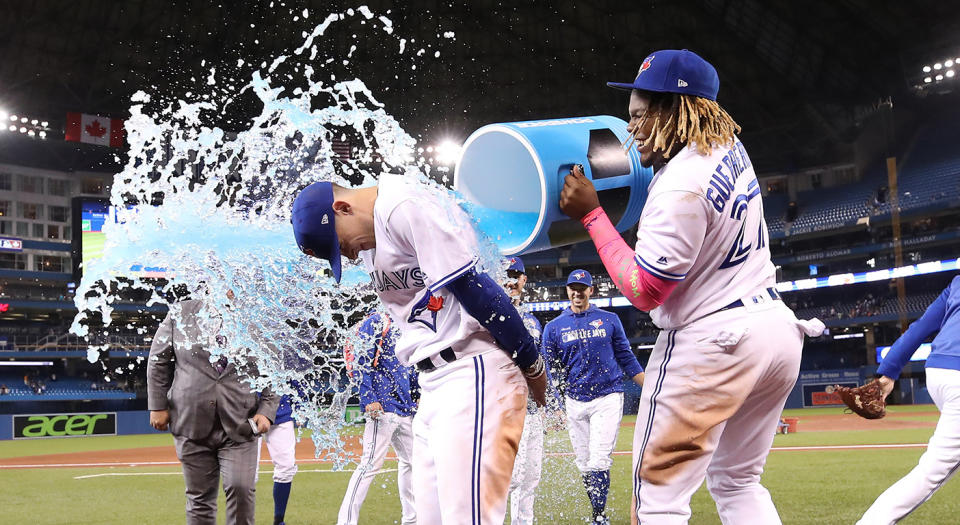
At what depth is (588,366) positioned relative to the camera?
8.63 metres

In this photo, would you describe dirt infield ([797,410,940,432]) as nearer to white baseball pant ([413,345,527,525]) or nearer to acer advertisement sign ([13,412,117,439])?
white baseball pant ([413,345,527,525])

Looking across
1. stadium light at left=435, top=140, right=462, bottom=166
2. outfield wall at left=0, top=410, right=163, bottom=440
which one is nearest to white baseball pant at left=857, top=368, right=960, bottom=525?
outfield wall at left=0, top=410, right=163, bottom=440

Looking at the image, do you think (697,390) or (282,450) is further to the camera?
(282,450)

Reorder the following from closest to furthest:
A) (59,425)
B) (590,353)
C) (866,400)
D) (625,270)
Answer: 1. (625,270)
2. (866,400)
3. (590,353)
4. (59,425)

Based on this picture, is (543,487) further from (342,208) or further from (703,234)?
(703,234)

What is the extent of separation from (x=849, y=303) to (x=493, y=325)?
156 feet

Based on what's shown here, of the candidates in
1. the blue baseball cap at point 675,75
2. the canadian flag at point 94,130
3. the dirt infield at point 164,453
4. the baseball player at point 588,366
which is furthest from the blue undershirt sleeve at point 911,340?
the canadian flag at point 94,130

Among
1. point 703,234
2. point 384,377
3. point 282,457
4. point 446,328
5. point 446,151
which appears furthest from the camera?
point 446,151

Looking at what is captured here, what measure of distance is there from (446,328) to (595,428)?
224 inches

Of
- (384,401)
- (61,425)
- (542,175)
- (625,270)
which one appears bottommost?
(61,425)

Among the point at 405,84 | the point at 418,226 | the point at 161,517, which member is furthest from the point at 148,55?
the point at 418,226

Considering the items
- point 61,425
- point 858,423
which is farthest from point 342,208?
point 61,425

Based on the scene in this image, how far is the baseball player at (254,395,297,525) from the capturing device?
815cm

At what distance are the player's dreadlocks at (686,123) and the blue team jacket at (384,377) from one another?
16.2 ft
